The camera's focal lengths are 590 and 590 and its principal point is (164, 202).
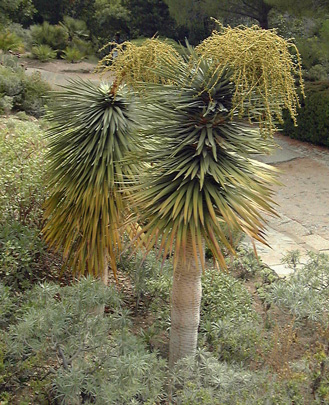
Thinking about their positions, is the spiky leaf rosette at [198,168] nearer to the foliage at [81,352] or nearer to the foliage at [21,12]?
the foliage at [81,352]

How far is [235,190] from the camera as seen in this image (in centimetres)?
418

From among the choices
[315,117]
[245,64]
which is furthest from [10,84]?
[245,64]

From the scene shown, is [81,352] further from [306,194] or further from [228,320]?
[306,194]

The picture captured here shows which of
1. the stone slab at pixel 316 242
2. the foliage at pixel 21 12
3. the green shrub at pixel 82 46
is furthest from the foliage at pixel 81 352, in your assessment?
the green shrub at pixel 82 46

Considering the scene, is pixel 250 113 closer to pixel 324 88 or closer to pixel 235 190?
pixel 235 190

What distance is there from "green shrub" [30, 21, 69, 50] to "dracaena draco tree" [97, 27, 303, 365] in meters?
17.9

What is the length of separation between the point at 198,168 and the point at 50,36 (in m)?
18.8

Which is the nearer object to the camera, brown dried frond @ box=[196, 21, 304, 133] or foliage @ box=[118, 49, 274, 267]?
brown dried frond @ box=[196, 21, 304, 133]

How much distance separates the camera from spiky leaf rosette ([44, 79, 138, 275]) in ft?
15.7

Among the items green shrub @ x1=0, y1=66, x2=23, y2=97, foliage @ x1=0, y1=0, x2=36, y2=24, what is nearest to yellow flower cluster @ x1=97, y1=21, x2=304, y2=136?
green shrub @ x1=0, y1=66, x2=23, y2=97

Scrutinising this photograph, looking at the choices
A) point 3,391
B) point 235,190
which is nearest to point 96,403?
point 3,391

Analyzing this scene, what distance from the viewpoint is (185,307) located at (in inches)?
176

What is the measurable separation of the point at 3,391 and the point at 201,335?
1819 mm

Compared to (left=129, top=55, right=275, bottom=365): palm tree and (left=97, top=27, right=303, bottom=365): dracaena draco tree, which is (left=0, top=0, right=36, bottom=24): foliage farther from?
(left=129, top=55, right=275, bottom=365): palm tree
